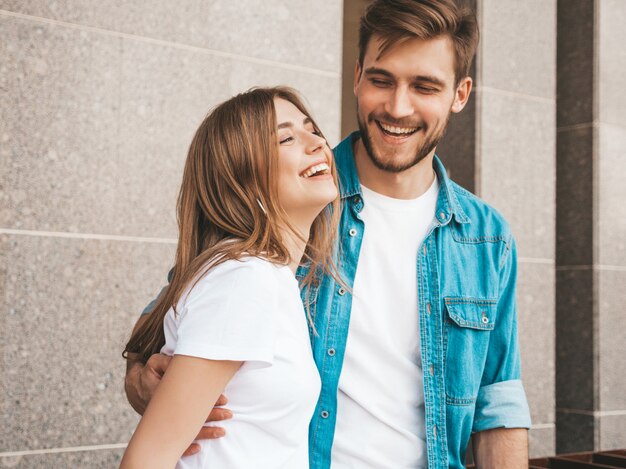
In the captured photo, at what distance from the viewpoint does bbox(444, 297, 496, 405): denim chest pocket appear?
9.37 ft

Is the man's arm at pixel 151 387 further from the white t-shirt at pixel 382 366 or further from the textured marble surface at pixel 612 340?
the textured marble surface at pixel 612 340

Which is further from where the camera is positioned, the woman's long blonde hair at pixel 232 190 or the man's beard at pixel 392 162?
the man's beard at pixel 392 162

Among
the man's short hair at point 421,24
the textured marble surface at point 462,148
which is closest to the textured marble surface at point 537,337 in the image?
the textured marble surface at point 462,148

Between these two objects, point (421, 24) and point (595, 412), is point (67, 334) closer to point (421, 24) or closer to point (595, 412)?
point (421, 24)

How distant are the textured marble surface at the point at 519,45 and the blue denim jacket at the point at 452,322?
7.89ft

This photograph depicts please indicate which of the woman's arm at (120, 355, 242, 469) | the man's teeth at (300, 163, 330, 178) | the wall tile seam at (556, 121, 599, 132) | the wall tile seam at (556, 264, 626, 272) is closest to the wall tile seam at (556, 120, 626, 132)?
the wall tile seam at (556, 121, 599, 132)

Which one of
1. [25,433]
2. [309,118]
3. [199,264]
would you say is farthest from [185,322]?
[25,433]

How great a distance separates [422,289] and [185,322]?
1.01m

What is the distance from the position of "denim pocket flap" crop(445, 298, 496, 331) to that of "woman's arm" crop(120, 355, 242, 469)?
3.59 ft

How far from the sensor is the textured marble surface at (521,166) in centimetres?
524

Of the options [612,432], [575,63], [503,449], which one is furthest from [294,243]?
[575,63]

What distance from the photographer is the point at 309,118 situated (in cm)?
253

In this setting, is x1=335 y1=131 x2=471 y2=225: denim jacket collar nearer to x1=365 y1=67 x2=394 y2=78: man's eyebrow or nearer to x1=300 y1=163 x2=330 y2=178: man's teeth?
x1=365 y1=67 x2=394 y2=78: man's eyebrow

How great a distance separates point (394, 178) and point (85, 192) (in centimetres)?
148
